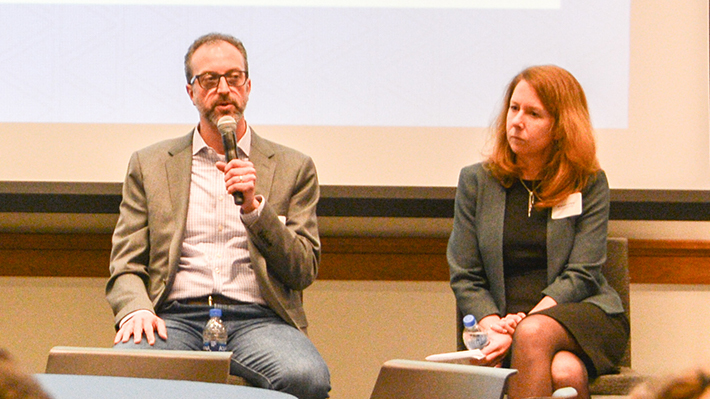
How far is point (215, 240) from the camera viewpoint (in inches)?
90.8

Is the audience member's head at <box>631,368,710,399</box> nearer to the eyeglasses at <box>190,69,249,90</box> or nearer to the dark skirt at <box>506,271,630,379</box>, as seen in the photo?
the dark skirt at <box>506,271,630,379</box>

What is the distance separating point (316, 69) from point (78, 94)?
0.84 m

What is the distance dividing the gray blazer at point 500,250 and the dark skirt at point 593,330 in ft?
0.13

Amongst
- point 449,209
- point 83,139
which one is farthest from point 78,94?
point 449,209

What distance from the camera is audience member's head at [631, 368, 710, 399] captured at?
1.17 feet

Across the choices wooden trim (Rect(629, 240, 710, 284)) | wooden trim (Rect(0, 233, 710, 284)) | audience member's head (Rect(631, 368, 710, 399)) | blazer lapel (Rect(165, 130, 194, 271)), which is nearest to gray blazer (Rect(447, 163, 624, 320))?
wooden trim (Rect(0, 233, 710, 284))

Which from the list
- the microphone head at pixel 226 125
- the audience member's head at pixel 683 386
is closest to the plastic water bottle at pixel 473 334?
the microphone head at pixel 226 125

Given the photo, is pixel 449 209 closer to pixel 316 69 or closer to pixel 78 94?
pixel 316 69

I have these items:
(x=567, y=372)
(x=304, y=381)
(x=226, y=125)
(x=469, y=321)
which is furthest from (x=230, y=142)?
(x=567, y=372)

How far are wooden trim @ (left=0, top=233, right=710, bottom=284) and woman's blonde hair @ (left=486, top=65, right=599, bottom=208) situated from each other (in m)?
0.68

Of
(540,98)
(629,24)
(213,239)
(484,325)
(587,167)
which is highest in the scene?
(629,24)

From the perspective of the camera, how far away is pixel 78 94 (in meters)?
2.84

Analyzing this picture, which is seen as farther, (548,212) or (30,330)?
(30,330)

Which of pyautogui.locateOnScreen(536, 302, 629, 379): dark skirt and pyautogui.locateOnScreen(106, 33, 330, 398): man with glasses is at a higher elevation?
pyautogui.locateOnScreen(106, 33, 330, 398): man with glasses
